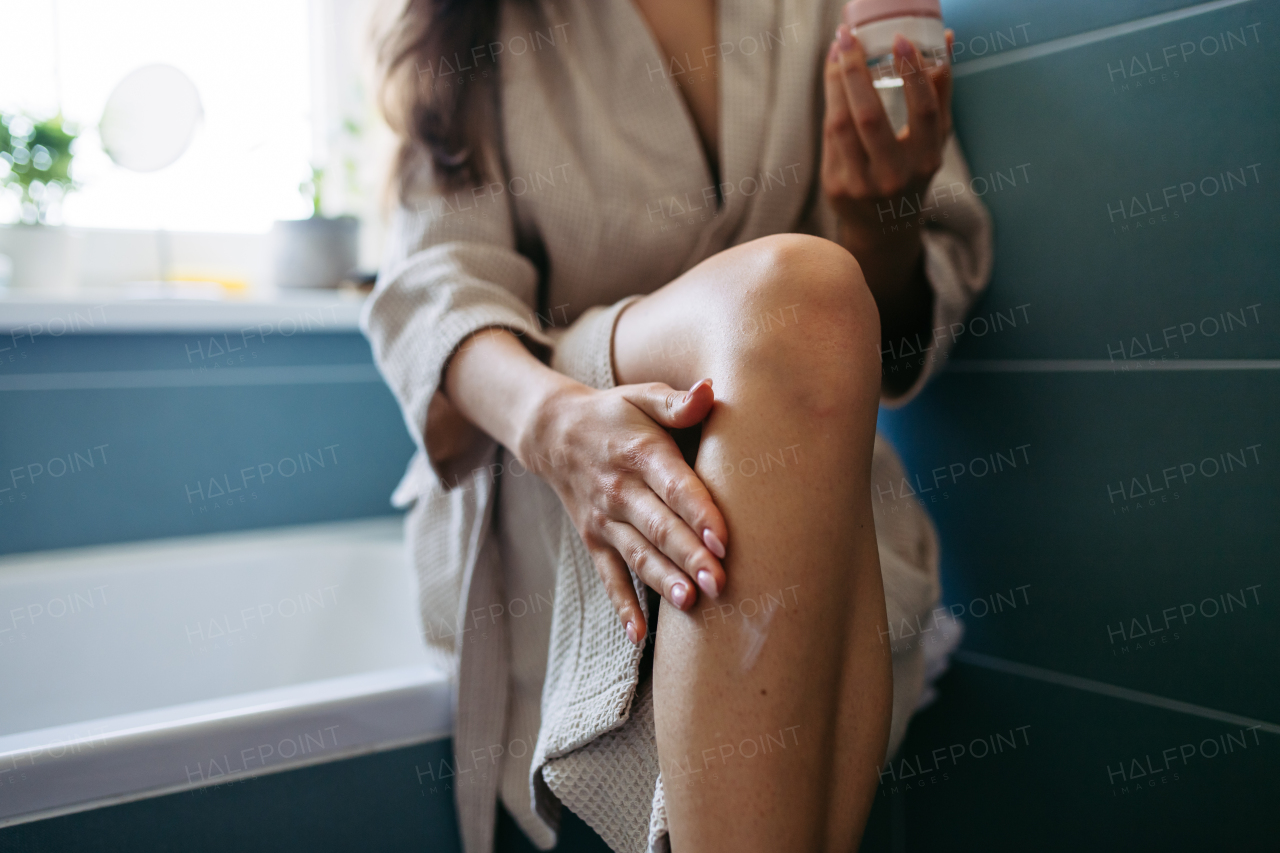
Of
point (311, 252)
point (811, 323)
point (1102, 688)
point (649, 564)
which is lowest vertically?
point (1102, 688)

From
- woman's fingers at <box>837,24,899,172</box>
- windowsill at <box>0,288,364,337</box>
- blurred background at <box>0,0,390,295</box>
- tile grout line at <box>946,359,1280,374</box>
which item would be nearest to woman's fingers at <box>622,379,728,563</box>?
woman's fingers at <box>837,24,899,172</box>

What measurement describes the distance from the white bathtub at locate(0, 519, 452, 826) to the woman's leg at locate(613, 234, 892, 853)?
0.29 metres

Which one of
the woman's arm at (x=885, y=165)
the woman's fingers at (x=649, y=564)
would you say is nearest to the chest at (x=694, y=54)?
the woman's arm at (x=885, y=165)

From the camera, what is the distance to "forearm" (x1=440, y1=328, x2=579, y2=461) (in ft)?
1.69

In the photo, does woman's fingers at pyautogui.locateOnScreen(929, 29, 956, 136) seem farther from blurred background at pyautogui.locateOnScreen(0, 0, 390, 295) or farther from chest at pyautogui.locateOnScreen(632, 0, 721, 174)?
blurred background at pyautogui.locateOnScreen(0, 0, 390, 295)

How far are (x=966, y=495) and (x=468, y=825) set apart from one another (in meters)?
0.49

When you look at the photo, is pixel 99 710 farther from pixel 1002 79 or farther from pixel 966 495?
pixel 1002 79

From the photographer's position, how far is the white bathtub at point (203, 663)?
524 millimetres

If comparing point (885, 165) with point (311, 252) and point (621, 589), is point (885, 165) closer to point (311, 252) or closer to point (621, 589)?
point (621, 589)

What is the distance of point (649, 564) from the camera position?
1.41 feet

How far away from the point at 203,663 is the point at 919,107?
95cm

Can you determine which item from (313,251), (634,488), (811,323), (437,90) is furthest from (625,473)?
(313,251)

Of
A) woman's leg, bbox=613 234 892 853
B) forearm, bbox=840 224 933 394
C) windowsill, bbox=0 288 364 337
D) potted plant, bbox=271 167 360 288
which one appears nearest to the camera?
woman's leg, bbox=613 234 892 853

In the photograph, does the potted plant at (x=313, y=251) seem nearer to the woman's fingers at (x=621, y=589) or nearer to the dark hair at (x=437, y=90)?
the dark hair at (x=437, y=90)
